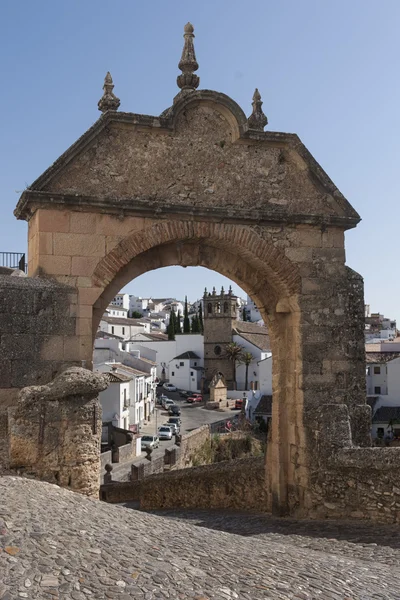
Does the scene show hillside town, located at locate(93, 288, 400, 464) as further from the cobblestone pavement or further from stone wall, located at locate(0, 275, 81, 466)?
the cobblestone pavement

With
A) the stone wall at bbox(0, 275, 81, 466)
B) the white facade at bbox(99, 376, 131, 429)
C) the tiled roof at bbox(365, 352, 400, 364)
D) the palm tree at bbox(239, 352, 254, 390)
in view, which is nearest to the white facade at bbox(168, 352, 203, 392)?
the palm tree at bbox(239, 352, 254, 390)

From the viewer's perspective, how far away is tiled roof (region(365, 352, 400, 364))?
4145 cm

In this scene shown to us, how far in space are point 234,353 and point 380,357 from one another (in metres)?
22.5

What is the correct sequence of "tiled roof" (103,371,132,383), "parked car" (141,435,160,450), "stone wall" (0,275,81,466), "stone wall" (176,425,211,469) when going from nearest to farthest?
"stone wall" (0,275,81,466), "stone wall" (176,425,211,469), "parked car" (141,435,160,450), "tiled roof" (103,371,132,383)

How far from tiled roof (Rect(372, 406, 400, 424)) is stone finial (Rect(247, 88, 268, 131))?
32.0m

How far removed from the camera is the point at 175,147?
28.4 feet

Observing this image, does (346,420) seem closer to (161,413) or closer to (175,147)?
(175,147)

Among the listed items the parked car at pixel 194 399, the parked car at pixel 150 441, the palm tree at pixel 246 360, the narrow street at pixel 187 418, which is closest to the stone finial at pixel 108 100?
the narrow street at pixel 187 418

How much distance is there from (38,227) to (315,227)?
13.0 feet

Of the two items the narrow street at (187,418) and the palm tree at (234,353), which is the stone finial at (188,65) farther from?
the palm tree at (234,353)

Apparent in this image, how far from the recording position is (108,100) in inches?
335

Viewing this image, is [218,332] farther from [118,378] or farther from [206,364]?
[118,378]

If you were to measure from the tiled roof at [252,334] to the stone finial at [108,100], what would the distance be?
2228 inches

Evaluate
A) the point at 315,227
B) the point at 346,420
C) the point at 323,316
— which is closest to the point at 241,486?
the point at 346,420
